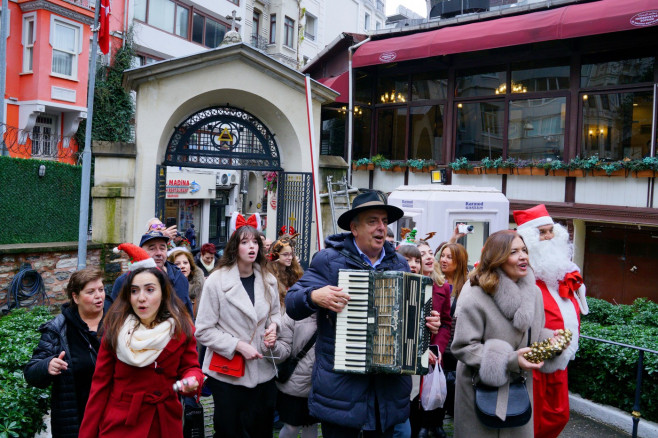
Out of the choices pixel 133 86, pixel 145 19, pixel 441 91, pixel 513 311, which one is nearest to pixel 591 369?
pixel 513 311

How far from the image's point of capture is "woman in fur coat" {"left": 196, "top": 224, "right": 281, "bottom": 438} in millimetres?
4035

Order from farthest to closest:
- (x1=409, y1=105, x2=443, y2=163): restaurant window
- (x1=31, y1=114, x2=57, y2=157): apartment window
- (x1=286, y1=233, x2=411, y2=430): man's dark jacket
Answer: (x1=31, y1=114, x2=57, y2=157): apartment window < (x1=409, y1=105, x2=443, y2=163): restaurant window < (x1=286, y1=233, x2=411, y2=430): man's dark jacket

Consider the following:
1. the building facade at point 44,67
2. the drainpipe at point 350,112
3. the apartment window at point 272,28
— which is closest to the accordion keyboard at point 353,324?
the drainpipe at point 350,112

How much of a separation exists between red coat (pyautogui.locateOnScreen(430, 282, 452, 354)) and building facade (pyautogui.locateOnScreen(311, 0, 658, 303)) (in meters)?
8.04

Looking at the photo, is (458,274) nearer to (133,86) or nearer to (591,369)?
(591,369)

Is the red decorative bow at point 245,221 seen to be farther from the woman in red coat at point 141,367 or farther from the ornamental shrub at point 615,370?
the ornamental shrub at point 615,370

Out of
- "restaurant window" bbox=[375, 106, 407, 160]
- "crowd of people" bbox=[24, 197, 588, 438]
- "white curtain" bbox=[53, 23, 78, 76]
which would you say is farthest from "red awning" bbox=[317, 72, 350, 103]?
"white curtain" bbox=[53, 23, 78, 76]

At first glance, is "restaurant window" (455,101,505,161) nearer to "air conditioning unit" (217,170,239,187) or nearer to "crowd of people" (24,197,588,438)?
"crowd of people" (24,197,588,438)

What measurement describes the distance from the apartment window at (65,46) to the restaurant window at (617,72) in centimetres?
1724

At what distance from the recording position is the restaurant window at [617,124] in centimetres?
1118

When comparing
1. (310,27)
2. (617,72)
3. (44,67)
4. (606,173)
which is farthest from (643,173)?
(310,27)

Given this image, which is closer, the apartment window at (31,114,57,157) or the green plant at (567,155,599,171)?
the green plant at (567,155,599,171)

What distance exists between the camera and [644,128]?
36.6 feet

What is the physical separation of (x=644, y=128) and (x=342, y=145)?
25.4 feet
